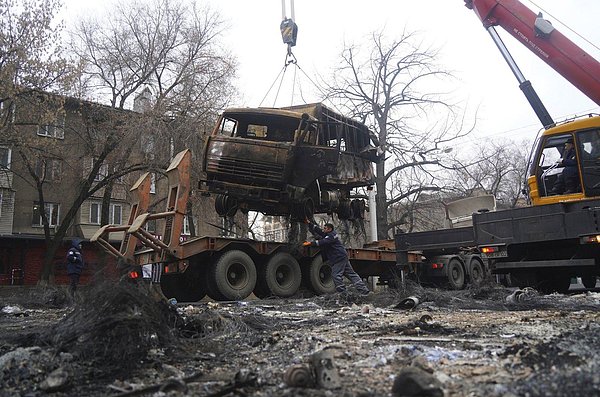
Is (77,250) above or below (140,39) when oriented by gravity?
below

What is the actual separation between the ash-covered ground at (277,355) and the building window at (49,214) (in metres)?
26.2

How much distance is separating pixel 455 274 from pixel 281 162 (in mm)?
6854

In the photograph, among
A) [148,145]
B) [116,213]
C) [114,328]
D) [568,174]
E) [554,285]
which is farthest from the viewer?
[116,213]

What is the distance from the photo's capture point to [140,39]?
22766 millimetres

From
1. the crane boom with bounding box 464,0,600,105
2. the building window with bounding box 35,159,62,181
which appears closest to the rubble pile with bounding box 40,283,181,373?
the crane boom with bounding box 464,0,600,105

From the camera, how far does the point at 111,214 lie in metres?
31.0

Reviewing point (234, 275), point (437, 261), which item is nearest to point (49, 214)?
point (234, 275)

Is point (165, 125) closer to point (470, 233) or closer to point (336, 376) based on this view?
point (470, 233)

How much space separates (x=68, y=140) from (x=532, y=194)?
19.1m

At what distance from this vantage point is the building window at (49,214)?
28844mm

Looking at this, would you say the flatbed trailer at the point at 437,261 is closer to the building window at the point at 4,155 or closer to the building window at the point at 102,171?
the building window at the point at 4,155

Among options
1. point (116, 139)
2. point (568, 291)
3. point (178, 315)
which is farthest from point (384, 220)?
point (178, 315)

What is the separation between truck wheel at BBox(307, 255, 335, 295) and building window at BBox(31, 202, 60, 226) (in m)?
23.2

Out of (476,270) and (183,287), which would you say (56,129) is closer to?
(183,287)
